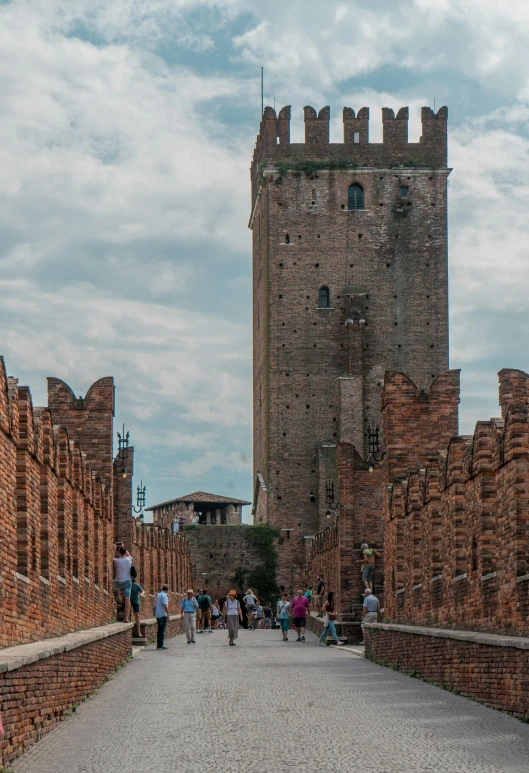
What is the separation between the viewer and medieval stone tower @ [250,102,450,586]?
65000 mm

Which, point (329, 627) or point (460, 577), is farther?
point (329, 627)

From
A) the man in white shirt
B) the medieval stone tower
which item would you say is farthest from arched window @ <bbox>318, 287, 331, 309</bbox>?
the man in white shirt

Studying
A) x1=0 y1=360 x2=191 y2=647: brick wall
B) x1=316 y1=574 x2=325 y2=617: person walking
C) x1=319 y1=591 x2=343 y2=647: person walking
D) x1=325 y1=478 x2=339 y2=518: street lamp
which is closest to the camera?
x1=0 y1=360 x2=191 y2=647: brick wall

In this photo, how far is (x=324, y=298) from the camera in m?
65.7

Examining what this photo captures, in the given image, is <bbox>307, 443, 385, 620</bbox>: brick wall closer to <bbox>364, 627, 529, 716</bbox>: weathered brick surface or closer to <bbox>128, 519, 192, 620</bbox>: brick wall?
<bbox>128, 519, 192, 620</bbox>: brick wall

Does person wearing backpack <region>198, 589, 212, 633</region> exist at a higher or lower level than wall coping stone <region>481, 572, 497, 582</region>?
lower

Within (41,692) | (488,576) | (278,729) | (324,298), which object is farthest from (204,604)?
(324,298)

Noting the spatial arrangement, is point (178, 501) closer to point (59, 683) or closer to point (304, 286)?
point (304, 286)

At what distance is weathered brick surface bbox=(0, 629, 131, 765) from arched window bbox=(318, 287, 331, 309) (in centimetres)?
5112

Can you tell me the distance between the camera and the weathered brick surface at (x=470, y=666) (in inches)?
446

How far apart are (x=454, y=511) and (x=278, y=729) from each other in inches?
288

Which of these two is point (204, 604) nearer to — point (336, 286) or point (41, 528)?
point (41, 528)

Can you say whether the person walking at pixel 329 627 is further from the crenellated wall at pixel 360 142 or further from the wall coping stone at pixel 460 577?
the crenellated wall at pixel 360 142

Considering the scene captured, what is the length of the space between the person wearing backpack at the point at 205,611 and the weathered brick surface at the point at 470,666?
18.3 metres
